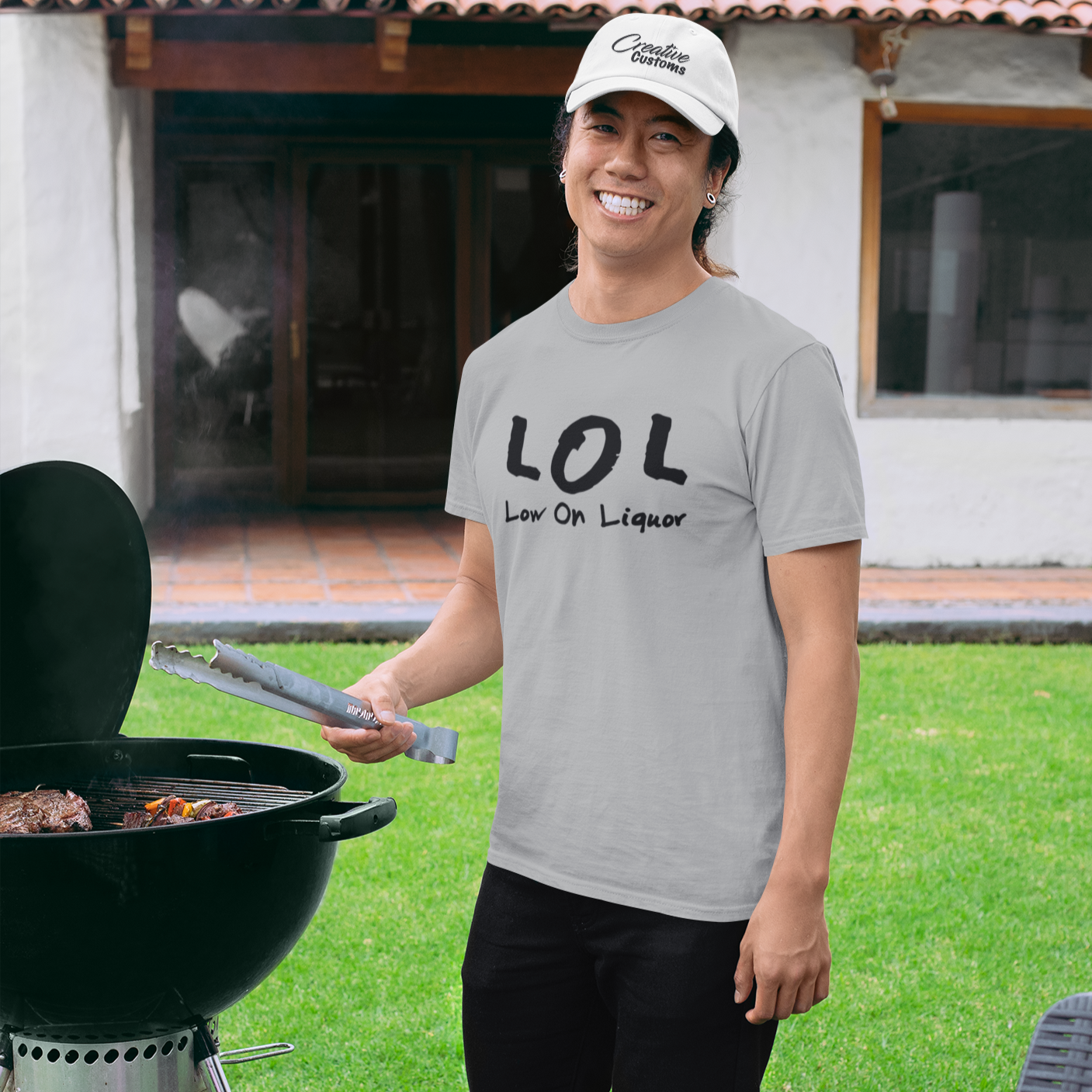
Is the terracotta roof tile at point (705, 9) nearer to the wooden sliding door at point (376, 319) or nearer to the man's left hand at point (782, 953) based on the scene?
the wooden sliding door at point (376, 319)

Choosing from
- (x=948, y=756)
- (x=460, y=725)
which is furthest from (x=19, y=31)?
(x=948, y=756)

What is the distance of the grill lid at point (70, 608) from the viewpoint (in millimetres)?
2211

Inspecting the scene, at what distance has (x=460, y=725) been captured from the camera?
520cm

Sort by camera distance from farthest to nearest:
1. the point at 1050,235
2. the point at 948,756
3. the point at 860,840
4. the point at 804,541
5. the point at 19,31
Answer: the point at 1050,235, the point at 19,31, the point at 948,756, the point at 860,840, the point at 804,541

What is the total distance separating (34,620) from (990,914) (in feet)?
8.79

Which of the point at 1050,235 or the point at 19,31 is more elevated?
the point at 19,31

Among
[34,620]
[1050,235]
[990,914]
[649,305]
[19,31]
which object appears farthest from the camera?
[1050,235]

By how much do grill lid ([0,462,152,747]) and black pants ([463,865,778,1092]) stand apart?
834 mm

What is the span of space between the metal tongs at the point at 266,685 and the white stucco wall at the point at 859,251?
6488 millimetres

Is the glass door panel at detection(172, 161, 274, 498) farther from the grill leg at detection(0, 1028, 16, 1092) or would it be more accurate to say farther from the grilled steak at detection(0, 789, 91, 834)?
the grill leg at detection(0, 1028, 16, 1092)

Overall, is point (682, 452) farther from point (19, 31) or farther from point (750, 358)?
point (19, 31)

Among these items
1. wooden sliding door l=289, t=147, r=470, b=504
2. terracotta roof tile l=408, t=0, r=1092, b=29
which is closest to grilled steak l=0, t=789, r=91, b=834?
terracotta roof tile l=408, t=0, r=1092, b=29

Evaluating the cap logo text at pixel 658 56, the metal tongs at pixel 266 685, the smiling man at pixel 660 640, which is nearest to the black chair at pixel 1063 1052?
the smiling man at pixel 660 640

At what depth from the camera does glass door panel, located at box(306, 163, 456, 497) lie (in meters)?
10.6
